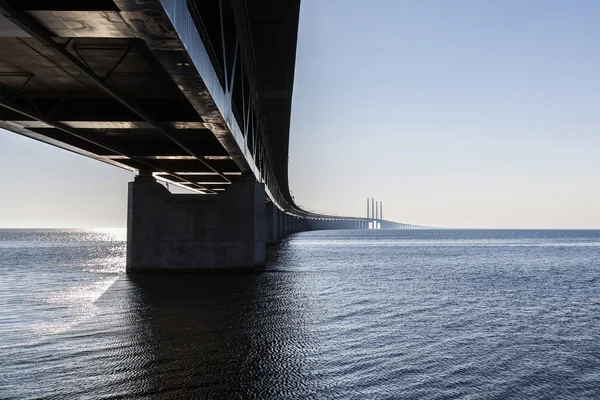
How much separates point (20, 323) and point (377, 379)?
1147cm

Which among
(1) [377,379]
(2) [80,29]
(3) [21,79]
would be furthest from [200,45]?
(1) [377,379]

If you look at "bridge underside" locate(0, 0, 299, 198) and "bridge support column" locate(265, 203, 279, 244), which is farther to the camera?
"bridge support column" locate(265, 203, 279, 244)

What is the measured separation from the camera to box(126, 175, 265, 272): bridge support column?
34.5 m

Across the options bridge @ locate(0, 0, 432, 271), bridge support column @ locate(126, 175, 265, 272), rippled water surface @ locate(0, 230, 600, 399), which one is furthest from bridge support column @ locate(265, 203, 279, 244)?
rippled water surface @ locate(0, 230, 600, 399)

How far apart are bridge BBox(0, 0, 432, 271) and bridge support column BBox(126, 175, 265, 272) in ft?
0.19

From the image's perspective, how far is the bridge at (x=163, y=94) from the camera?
1071 centimetres

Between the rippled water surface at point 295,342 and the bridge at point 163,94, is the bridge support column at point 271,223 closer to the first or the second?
the bridge at point 163,94

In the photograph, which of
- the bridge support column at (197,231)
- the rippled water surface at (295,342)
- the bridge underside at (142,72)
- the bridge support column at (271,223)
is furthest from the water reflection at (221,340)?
the bridge support column at (271,223)

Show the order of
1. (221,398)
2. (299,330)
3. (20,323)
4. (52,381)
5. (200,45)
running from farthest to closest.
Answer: (20,323)
(299,330)
(200,45)
(52,381)
(221,398)

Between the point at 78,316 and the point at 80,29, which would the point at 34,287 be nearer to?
the point at 78,316

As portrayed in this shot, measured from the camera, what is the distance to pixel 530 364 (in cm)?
1247

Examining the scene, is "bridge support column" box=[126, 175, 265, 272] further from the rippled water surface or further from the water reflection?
the water reflection

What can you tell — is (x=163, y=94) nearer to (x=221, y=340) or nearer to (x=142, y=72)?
(x=142, y=72)

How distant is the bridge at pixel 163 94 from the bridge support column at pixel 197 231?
0.06 metres
